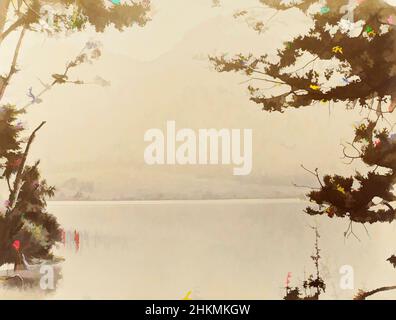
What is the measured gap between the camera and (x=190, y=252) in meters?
2.76

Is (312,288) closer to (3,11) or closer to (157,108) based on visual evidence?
(157,108)

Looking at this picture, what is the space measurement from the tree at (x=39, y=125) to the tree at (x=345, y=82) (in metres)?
0.73

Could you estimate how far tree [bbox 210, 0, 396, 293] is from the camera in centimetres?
281

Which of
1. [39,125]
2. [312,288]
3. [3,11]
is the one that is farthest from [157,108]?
[312,288]

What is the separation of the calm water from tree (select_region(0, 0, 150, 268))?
0.42ft

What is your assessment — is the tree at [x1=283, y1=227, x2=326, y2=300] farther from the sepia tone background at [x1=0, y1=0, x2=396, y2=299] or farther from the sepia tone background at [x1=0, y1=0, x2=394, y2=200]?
the sepia tone background at [x1=0, y1=0, x2=394, y2=200]

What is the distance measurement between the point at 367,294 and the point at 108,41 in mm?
2200

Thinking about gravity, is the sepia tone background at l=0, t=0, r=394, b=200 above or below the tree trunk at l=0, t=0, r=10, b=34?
below

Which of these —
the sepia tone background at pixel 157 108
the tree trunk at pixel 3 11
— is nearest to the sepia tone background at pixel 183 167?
the sepia tone background at pixel 157 108

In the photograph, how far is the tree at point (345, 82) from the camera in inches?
111

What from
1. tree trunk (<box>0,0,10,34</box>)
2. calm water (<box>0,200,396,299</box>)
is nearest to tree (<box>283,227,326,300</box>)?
calm water (<box>0,200,396,299</box>)

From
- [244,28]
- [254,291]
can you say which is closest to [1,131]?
[244,28]

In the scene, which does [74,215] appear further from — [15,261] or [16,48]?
[16,48]

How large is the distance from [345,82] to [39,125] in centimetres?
190
